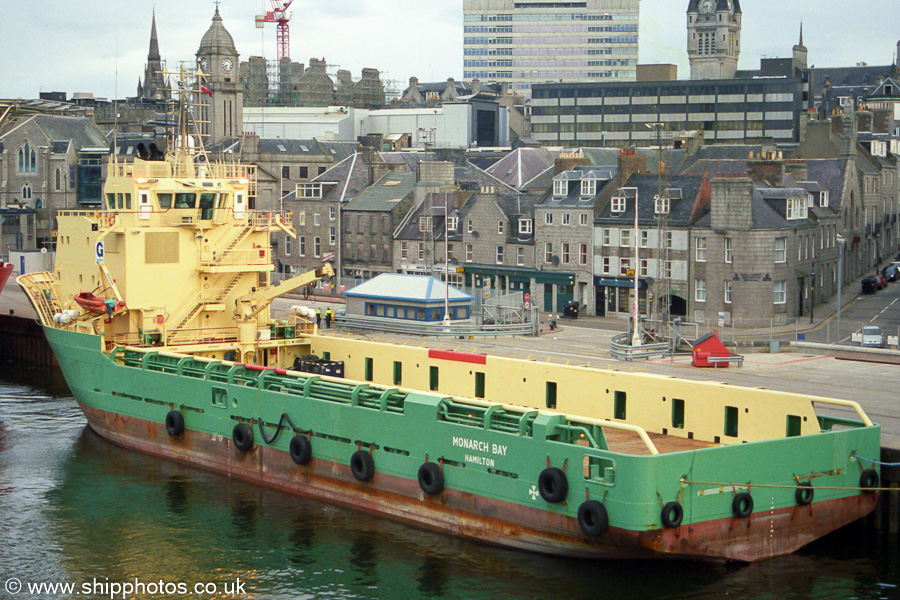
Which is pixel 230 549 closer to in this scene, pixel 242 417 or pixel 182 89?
pixel 242 417

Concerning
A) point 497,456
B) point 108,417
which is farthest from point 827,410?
point 108,417

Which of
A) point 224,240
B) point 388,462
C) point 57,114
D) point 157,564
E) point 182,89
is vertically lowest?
point 157,564

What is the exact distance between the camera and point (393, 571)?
27016 millimetres

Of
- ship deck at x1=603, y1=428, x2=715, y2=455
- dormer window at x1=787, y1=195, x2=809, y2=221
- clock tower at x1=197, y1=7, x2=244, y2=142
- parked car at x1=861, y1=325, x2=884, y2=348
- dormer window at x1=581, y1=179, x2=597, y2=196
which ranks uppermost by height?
clock tower at x1=197, y1=7, x2=244, y2=142

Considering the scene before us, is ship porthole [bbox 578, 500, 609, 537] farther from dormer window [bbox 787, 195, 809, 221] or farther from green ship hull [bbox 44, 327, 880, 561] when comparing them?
dormer window [bbox 787, 195, 809, 221]

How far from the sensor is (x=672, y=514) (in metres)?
24.8

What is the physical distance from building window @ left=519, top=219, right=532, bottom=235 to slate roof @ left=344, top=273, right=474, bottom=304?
57.1 ft

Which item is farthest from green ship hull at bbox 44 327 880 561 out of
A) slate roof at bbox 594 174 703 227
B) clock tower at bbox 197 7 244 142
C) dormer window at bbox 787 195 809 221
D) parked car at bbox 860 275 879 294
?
clock tower at bbox 197 7 244 142

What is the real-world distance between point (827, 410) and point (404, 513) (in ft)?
46.7

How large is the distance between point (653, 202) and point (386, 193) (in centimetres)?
2457

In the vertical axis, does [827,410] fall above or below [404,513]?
above

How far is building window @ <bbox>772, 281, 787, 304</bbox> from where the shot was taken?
63.3 m

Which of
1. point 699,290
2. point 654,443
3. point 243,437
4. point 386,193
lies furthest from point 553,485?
point 386,193

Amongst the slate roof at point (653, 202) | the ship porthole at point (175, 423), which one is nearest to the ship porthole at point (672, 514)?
the ship porthole at point (175, 423)
